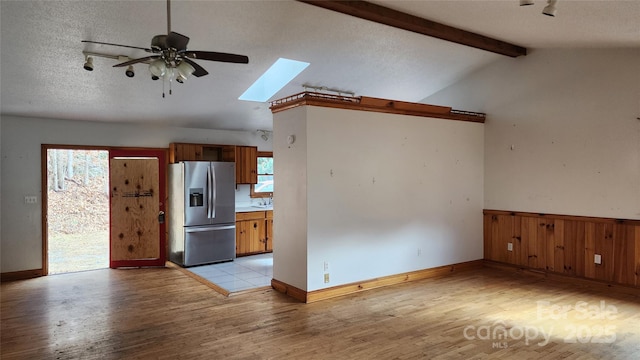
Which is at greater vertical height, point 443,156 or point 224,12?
point 224,12

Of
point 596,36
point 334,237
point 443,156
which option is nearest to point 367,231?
point 334,237

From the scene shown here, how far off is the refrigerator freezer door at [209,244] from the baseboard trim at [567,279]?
165 inches

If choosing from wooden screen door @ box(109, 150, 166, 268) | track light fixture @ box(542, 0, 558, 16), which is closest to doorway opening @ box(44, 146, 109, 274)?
wooden screen door @ box(109, 150, 166, 268)

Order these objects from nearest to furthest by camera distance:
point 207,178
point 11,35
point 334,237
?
point 11,35 → point 334,237 → point 207,178

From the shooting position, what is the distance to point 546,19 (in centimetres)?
397

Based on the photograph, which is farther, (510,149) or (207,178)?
(207,178)

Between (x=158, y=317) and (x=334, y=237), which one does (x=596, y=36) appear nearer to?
(x=334, y=237)

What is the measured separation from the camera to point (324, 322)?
3.81 meters

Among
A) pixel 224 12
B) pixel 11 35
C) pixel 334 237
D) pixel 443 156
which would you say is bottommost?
pixel 334 237

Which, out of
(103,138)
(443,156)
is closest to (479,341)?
(443,156)

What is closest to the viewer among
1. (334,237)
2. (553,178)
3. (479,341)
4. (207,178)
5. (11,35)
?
(479,341)

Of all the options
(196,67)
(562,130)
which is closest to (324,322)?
(196,67)

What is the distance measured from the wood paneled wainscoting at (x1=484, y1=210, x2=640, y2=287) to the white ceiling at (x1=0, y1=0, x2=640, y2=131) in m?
2.24

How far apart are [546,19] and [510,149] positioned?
2317 mm
